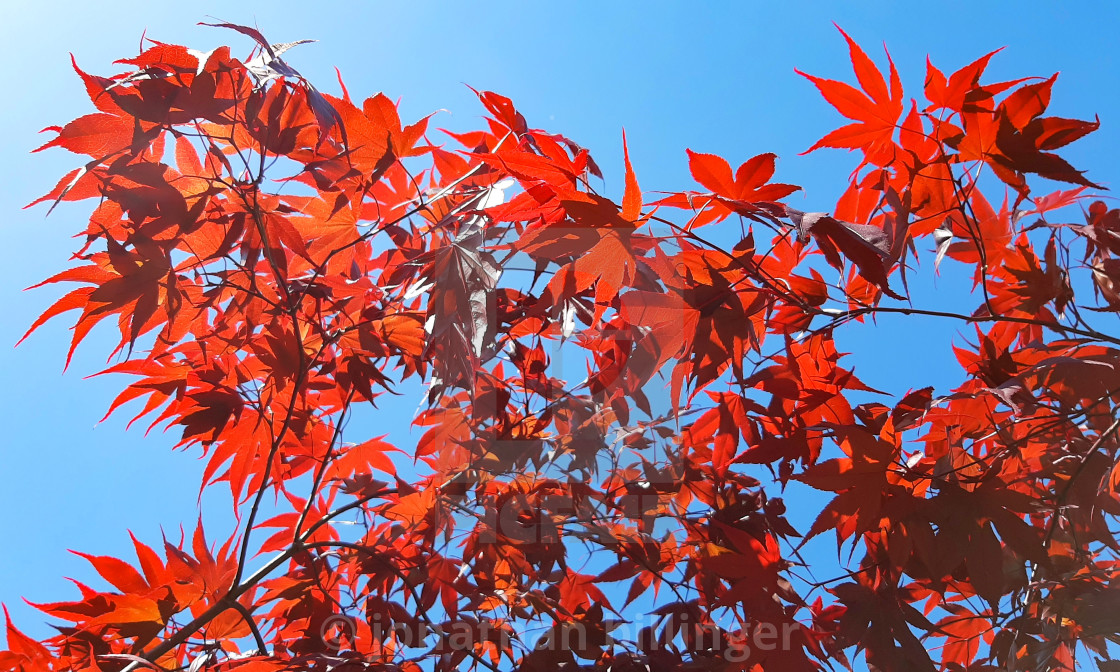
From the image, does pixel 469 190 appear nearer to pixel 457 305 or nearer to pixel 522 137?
pixel 522 137

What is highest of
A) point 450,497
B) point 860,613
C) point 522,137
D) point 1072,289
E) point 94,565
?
point 522,137

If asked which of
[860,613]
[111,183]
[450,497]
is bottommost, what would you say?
[860,613]

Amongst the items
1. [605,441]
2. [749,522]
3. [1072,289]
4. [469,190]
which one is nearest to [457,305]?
[469,190]

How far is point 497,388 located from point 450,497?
171mm

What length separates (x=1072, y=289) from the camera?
Result: 0.89 m

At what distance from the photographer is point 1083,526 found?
0.83 metres

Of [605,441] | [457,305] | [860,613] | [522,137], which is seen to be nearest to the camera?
[457,305]

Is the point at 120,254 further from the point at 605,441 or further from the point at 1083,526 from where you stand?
the point at 1083,526

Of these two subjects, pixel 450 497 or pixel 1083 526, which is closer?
pixel 1083 526

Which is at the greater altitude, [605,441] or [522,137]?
[522,137]

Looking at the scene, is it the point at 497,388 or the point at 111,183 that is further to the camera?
the point at 497,388

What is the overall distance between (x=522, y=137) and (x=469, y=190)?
10cm

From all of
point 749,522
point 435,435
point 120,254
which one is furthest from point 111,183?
point 749,522

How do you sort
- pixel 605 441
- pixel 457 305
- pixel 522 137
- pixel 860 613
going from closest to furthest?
pixel 457 305 < pixel 860 613 < pixel 522 137 < pixel 605 441
